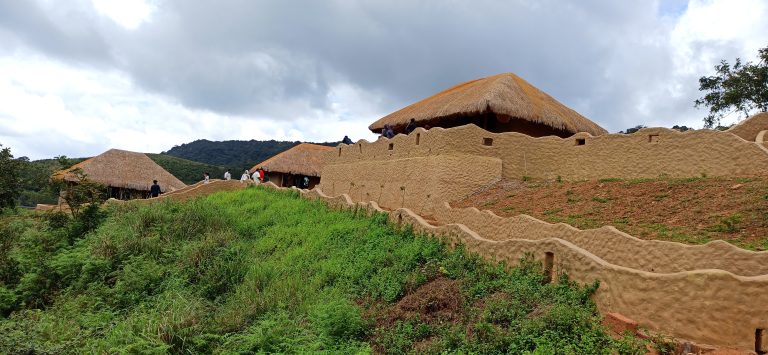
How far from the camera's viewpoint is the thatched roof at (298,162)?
2484cm

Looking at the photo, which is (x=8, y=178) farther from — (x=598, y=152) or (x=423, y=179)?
(x=598, y=152)

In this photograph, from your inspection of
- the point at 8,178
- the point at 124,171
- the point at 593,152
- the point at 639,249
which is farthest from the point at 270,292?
the point at 124,171

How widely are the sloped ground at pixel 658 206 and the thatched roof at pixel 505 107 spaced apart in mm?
3171

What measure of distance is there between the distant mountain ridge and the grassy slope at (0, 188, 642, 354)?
5284 centimetres

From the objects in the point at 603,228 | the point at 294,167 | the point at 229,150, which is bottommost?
the point at 603,228

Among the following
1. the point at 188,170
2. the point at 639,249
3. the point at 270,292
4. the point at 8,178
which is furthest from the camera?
the point at 188,170

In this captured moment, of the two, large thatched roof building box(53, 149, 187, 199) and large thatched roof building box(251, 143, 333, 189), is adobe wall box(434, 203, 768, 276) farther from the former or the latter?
large thatched roof building box(53, 149, 187, 199)

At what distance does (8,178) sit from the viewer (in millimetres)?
21562

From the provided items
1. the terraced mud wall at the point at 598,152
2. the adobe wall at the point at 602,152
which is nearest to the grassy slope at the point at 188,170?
the terraced mud wall at the point at 598,152

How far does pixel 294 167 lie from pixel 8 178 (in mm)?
12370

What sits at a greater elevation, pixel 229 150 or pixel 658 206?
pixel 229 150

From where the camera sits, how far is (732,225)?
6.64 meters

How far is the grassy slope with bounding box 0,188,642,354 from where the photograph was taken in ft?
19.0

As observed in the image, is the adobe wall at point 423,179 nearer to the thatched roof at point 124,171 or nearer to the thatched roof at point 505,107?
the thatched roof at point 505,107
